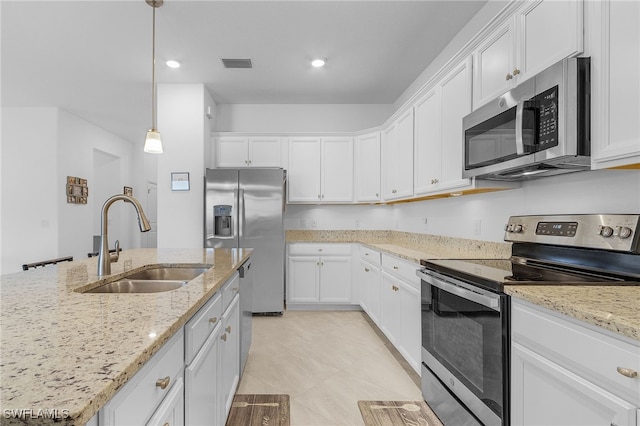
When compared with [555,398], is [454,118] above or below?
above

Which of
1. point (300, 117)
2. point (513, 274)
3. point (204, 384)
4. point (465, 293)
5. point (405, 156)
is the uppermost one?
point (300, 117)

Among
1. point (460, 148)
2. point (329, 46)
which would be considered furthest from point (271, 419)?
point (329, 46)

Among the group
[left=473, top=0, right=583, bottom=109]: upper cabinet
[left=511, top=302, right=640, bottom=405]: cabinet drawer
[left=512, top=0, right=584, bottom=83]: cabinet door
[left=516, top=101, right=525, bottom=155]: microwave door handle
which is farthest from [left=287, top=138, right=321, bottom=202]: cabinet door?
[left=511, top=302, right=640, bottom=405]: cabinet drawer

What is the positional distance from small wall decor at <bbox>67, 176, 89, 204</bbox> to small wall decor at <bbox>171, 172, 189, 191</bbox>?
2.53 metres

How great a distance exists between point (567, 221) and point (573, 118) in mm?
529

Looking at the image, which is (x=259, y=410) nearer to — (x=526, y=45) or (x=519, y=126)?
(x=519, y=126)

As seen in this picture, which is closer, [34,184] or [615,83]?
[615,83]

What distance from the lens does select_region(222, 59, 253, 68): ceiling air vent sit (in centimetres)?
340

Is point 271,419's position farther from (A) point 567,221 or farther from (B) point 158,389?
(A) point 567,221

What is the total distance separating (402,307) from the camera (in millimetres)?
2600

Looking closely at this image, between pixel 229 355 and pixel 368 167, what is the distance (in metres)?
2.93

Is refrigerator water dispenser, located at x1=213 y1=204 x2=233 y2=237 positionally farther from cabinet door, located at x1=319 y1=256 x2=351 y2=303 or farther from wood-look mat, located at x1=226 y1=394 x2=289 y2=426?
wood-look mat, located at x1=226 y1=394 x2=289 y2=426

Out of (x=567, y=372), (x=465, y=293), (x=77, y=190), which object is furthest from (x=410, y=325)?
(x=77, y=190)

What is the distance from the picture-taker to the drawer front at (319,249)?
164 inches
